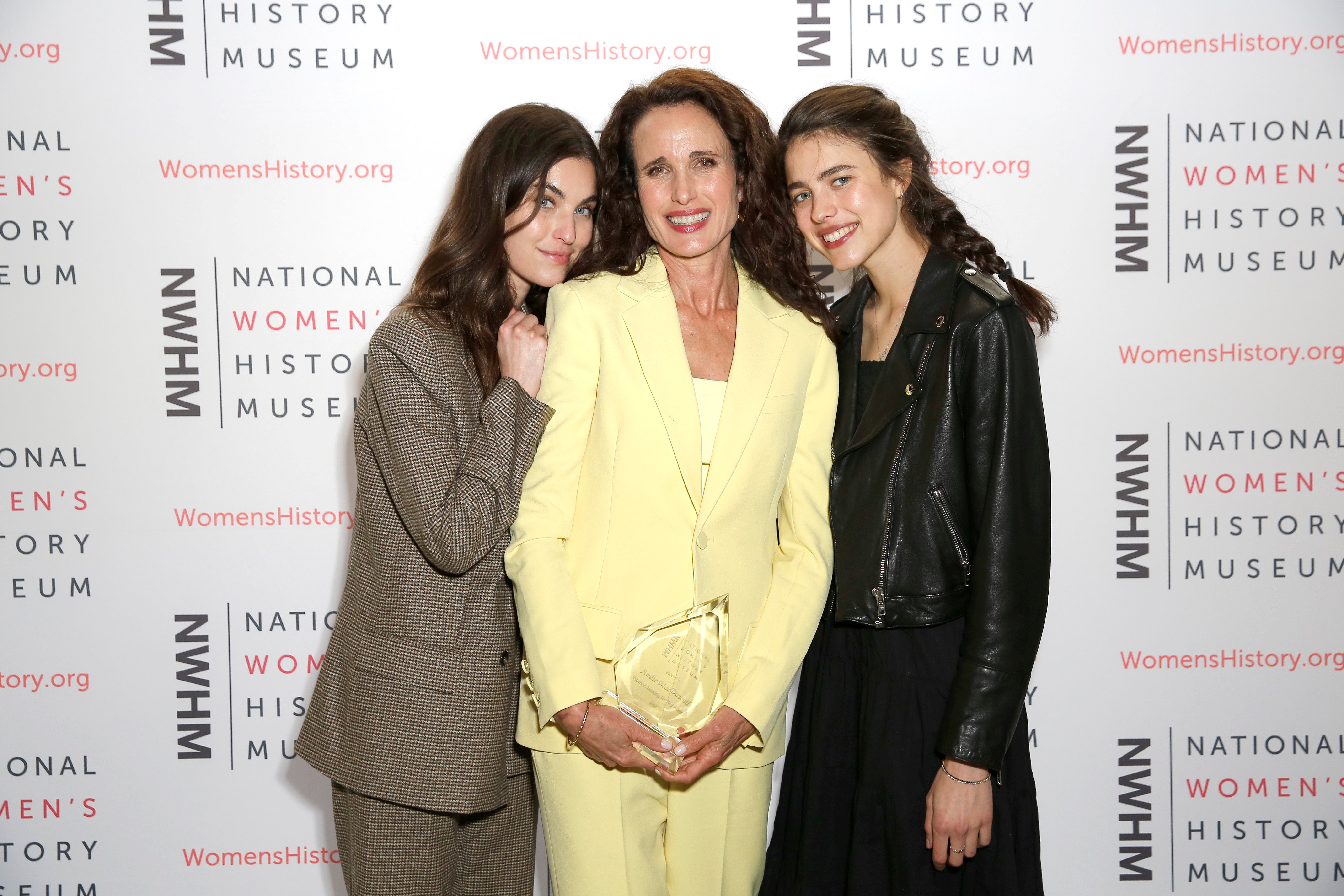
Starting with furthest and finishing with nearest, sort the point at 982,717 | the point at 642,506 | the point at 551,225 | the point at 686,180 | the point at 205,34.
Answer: the point at 205,34, the point at 551,225, the point at 686,180, the point at 642,506, the point at 982,717

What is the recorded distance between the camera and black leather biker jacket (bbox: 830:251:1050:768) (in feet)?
5.47

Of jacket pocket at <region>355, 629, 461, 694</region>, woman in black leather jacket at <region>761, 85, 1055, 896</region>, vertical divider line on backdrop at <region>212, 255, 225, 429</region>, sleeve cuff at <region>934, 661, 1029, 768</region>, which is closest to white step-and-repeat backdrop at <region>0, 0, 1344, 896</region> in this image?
vertical divider line on backdrop at <region>212, 255, 225, 429</region>

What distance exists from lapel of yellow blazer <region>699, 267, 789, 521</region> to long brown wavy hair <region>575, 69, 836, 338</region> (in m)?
0.11

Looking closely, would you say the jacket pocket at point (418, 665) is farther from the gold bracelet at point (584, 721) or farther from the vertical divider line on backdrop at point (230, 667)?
the vertical divider line on backdrop at point (230, 667)

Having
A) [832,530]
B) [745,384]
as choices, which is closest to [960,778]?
[832,530]

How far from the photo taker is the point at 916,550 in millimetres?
1784

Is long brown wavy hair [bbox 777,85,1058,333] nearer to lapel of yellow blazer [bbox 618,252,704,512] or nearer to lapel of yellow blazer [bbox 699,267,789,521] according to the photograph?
lapel of yellow blazer [bbox 699,267,789,521]

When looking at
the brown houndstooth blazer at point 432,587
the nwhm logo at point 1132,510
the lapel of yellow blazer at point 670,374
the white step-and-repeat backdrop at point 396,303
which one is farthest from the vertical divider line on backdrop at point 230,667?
the nwhm logo at point 1132,510

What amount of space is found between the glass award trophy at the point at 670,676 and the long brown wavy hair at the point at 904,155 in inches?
38.6

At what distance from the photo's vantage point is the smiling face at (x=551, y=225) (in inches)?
77.2

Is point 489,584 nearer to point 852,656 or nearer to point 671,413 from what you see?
point 671,413

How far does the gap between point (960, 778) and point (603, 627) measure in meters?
0.76

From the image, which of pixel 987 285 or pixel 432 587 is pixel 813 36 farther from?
pixel 432 587

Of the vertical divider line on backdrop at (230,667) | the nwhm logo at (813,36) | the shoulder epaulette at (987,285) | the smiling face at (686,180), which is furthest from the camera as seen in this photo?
the vertical divider line on backdrop at (230,667)
